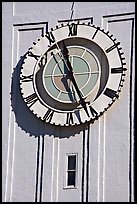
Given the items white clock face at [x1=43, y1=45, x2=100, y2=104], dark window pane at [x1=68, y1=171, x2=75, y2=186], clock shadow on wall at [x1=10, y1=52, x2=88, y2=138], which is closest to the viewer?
dark window pane at [x1=68, y1=171, x2=75, y2=186]

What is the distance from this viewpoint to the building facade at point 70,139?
18016mm

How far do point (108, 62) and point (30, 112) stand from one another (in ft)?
4.34

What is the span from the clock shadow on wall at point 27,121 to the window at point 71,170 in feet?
1.09

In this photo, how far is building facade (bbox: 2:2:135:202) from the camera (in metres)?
18.0

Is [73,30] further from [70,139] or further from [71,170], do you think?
[71,170]

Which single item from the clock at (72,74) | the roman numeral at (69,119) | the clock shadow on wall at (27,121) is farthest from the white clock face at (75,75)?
the clock shadow on wall at (27,121)

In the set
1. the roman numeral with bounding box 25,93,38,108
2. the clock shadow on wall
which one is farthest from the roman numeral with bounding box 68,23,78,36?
the roman numeral with bounding box 25,93,38,108

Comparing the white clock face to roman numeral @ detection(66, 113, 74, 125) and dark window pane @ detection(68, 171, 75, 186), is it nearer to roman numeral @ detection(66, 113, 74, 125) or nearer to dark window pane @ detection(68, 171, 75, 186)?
roman numeral @ detection(66, 113, 74, 125)

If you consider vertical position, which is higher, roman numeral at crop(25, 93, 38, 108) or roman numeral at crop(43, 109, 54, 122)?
roman numeral at crop(25, 93, 38, 108)

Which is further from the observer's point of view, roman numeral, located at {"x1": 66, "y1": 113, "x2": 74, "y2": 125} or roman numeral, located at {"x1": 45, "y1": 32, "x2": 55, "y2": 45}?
roman numeral, located at {"x1": 45, "y1": 32, "x2": 55, "y2": 45}

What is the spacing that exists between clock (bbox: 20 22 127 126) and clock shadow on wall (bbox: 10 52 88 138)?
98 millimetres

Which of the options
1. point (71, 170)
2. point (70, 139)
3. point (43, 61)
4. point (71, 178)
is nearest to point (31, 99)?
point (43, 61)

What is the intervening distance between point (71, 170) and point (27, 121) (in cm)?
105

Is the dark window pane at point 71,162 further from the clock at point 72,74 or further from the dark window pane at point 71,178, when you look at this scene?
the clock at point 72,74
